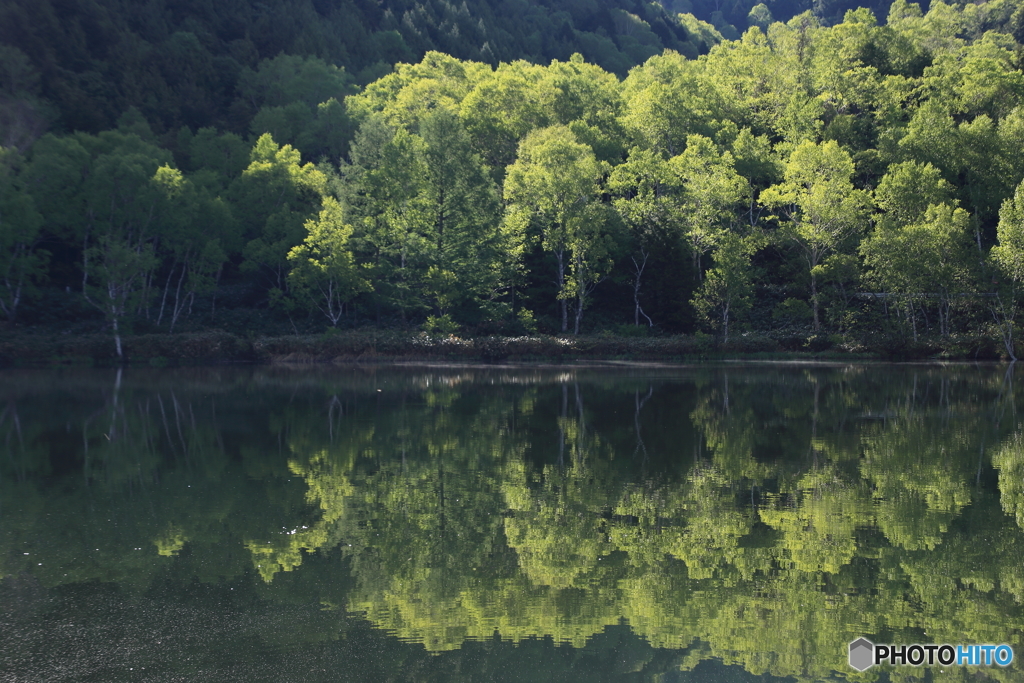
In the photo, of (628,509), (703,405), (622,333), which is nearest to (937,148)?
(622,333)

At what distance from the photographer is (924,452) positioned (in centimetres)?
1844

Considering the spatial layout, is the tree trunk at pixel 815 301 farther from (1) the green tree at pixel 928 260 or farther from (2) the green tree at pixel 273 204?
(2) the green tree at pixel 273 204

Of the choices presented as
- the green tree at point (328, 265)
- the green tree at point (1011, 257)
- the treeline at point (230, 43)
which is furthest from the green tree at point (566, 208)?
the treeline at point (230, 43)

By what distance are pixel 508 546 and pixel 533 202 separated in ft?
161

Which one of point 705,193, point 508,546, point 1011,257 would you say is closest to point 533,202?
point 705,193

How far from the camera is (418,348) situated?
53.6 metres

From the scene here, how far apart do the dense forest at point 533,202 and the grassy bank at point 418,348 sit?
79.4 inches

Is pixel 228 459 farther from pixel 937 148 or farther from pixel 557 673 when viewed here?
pixel 937 148

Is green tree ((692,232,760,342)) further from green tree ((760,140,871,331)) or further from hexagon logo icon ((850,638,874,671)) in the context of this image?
hexagon logo icon ((850,638,874,671))

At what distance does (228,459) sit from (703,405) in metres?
15.1

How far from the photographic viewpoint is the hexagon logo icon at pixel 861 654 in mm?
8195

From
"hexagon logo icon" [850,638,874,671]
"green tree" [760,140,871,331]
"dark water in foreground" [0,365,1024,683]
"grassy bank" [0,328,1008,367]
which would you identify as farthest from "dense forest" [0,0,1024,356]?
"hexagon logo icon" [850,638,874,671]

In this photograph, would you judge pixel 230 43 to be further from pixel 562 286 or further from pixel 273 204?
pixel 562 286

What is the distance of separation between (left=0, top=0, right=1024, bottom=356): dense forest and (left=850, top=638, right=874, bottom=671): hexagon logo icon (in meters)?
46.2
